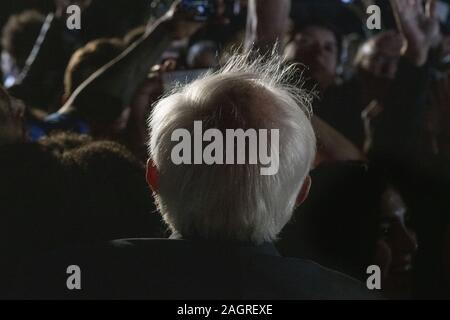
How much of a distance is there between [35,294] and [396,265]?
3.28 feet

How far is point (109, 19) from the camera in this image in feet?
5.27

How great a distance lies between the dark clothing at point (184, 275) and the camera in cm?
75

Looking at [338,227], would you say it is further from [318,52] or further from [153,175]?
[153,175]

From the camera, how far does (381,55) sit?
5.25 feet

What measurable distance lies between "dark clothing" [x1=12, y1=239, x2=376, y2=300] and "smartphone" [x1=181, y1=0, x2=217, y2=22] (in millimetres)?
900

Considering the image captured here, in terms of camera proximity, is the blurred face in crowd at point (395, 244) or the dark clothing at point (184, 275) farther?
the blurred face in crowd at point (395, 244)

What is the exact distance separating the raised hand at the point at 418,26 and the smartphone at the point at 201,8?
0.44 meters

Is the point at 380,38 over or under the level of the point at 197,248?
over

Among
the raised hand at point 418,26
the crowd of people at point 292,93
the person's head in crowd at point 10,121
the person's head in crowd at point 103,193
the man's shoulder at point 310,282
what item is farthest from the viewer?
the raised hand at point 418,26

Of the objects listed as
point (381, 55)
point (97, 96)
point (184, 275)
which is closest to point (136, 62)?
point (97, 96)

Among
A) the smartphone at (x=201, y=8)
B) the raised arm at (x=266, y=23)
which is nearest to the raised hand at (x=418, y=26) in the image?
the raised arm at (x=266, y=23)

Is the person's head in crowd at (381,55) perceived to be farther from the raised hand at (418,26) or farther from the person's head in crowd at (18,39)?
the person's head in crowd at (18,39)

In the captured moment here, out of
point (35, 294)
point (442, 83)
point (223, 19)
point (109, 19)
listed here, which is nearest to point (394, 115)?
point (442, 83)
